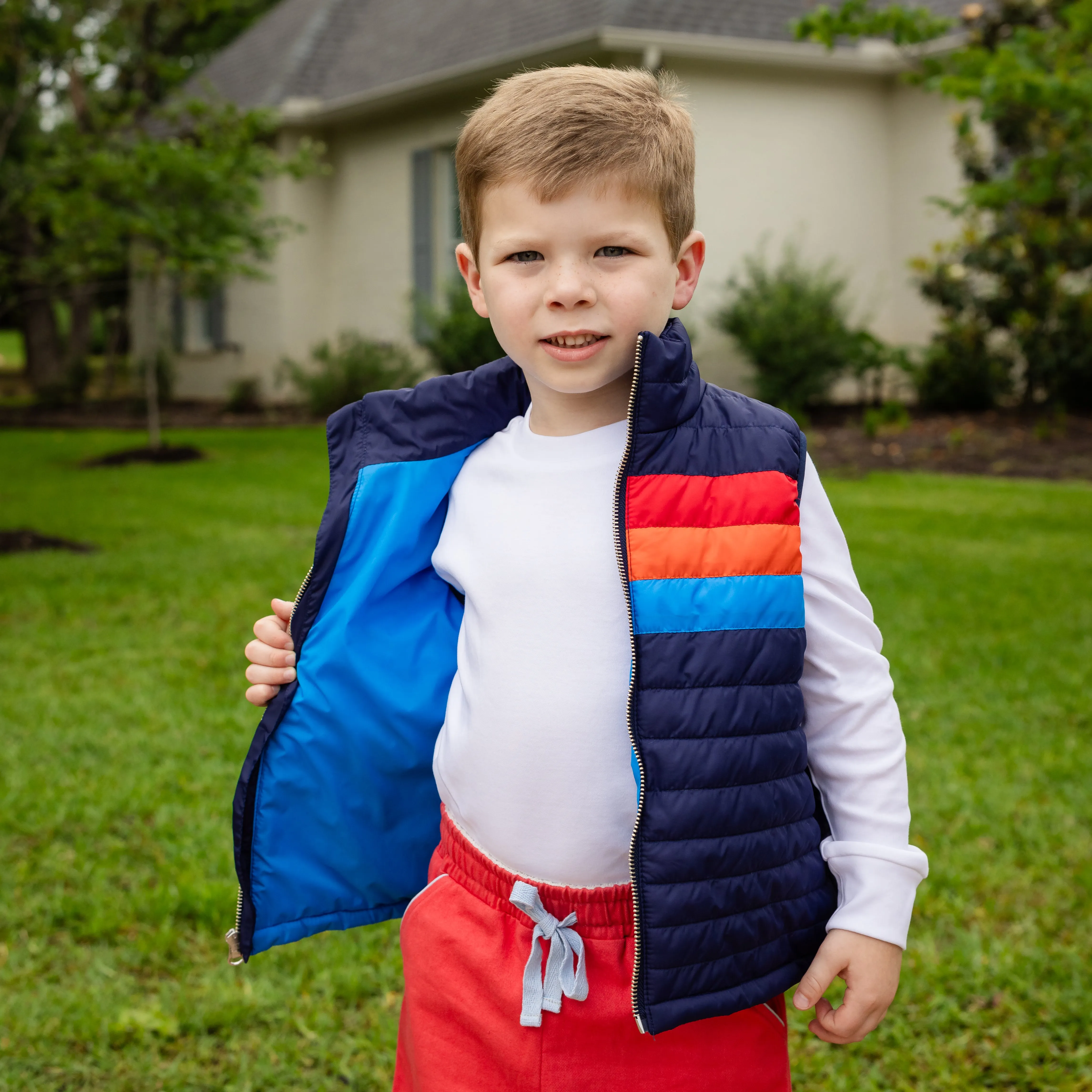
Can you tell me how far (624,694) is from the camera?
1.43 metres

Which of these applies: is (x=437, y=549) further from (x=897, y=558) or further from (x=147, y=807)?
(x=897, y=558)

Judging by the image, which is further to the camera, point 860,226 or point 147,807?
point 860,226

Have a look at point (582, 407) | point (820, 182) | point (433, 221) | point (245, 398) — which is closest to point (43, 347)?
point (245, 398)

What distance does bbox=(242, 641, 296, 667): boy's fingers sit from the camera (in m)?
1.61

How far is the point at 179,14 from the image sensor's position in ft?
40.9

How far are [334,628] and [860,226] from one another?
490 inches

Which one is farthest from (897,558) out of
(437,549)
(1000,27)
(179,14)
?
(179,14)

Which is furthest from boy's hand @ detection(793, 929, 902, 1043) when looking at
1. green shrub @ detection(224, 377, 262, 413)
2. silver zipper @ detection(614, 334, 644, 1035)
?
green shrub @ detection(224, 377, 262, 413)

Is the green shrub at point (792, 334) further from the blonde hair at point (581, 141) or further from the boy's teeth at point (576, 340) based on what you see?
the boy's teeth at point (576, 340)

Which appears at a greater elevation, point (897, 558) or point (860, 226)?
point (860, 226)

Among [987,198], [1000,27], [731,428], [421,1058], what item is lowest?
[421,1058]

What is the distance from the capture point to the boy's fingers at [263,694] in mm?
1597

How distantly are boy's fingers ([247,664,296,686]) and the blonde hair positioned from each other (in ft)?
2.06

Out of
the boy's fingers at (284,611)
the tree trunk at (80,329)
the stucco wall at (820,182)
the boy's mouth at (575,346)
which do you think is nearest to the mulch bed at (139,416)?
the tree trunk at (80,329)
